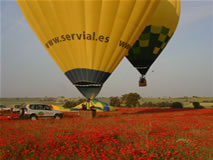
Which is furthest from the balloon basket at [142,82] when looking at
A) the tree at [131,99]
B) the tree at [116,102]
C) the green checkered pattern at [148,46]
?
the tree at [116,102]

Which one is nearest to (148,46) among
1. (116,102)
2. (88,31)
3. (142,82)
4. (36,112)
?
(142,82)

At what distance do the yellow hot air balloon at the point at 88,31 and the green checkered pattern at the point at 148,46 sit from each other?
7.34m

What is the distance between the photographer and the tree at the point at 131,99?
1877 inches

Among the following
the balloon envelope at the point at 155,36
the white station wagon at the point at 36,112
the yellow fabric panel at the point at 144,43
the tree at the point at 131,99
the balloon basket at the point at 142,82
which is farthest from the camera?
the tree at the point at 131,99

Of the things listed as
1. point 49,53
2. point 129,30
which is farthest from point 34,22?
point 129,30

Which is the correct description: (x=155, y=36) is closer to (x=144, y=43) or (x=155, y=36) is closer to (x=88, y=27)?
(x=144, y=43)

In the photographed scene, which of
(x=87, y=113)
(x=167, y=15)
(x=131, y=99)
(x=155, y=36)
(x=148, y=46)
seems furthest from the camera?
(x=131, y=99)

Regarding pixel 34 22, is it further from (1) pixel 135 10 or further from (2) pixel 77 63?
(1) pixel 135 10

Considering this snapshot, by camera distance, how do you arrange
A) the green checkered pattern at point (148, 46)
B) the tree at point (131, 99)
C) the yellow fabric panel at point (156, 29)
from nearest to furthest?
1. the yellow fabric panel at point (156, 29)
2. the green checkered pattern at point (148, 46)
3. the tree at point (131, 99)

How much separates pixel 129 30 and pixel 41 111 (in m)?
9.82

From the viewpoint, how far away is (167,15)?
25641 mm

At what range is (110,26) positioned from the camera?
1717 centimetres

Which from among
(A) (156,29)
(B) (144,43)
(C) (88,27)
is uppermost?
(A) (156,29)

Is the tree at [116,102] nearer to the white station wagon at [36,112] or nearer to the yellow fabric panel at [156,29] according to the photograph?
the yellow fabric panel at [156,29]
